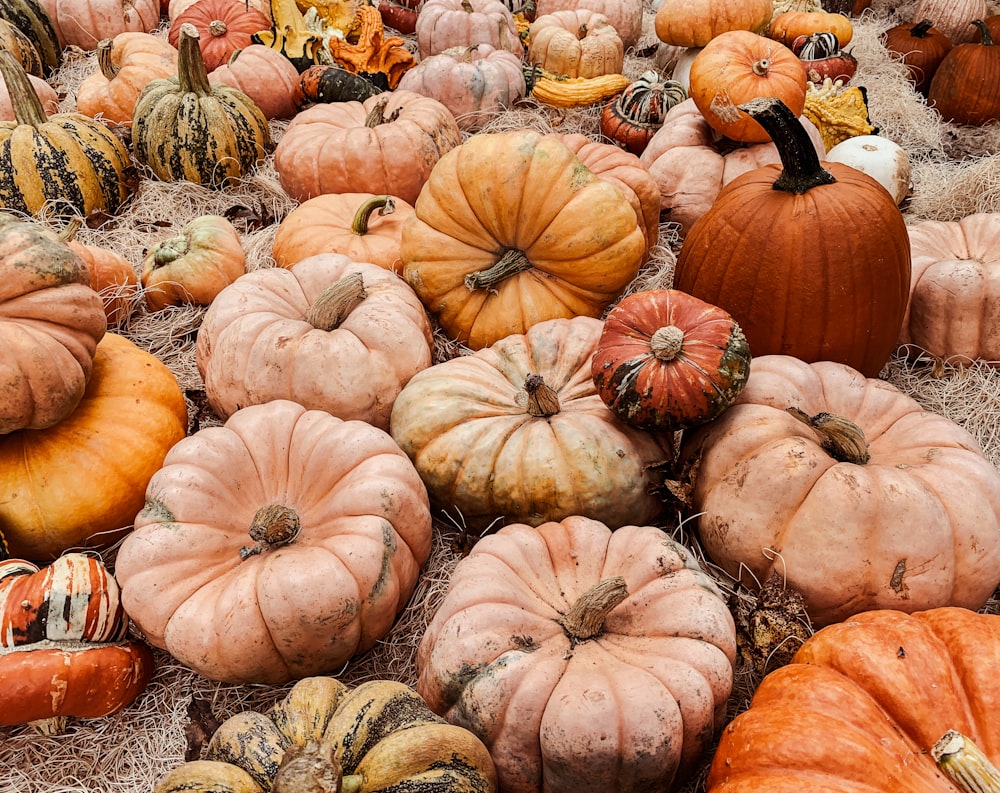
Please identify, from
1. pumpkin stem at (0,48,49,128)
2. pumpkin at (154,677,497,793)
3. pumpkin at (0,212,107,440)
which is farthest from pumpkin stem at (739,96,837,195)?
pumpkin stem at (0,48,49,128)

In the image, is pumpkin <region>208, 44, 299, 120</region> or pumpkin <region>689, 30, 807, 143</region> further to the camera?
pumpkin <region>208, 44, 299, 120</region>

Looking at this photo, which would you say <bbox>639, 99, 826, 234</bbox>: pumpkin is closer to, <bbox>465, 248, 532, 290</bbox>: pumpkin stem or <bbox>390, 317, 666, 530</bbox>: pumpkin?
<bbox>465, 248, 532, 290</bbox>: pumpkin stem

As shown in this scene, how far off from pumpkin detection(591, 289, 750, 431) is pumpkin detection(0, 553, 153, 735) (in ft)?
6.04

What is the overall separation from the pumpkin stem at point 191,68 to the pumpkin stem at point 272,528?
3292 millimetres

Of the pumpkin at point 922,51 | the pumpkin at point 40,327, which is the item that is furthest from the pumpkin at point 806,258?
the pumpkin at point 922,51

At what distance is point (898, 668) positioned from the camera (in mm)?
2047

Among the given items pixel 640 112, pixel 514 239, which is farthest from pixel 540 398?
pixel 640 112

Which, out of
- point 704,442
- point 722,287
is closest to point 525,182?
point 722,287

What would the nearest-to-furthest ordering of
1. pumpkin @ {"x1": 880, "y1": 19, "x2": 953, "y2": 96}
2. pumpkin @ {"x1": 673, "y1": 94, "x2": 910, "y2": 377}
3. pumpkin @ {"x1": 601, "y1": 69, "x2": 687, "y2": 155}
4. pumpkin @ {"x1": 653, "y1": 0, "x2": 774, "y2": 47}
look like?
1. pumpkin @ {"x1": 673, "y1": 94, "x2": 910, "y2": 377}
2. pumpkin @ {"x1": 601, "y1": 69, "x2": 687, "y2": 155}
3. pumpkin @ {"x1": 653, "y1": 0, "x2": 774, "y2": 47}
4. pumpkin @ {"x1": 880, "y1": 19, "x2": 953, "y2": 96}

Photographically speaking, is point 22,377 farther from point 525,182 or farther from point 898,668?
point 898,668

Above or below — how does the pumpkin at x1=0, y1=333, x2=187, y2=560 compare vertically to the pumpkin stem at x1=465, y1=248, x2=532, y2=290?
below

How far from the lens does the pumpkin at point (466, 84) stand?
213 inches

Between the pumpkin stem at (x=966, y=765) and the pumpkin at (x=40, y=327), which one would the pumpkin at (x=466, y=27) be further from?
the pumpkin stem at (x=966, y=765)

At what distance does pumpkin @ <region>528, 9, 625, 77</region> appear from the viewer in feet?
19.7
